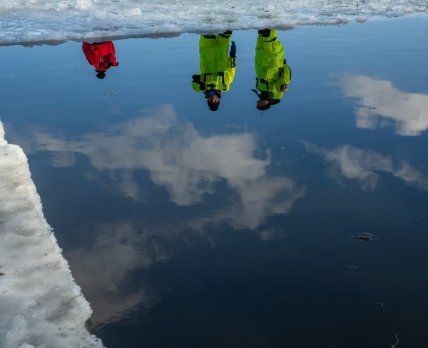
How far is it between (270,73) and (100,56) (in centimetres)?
302

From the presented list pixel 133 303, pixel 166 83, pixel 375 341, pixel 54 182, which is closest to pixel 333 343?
pixel 375 341

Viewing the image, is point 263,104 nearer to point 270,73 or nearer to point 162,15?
point 270,73

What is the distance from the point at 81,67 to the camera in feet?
32.2

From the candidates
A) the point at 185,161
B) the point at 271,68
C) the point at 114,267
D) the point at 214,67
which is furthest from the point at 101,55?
the point at 114,267

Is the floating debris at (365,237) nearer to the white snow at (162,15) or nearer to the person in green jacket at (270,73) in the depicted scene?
the person in green jacket at (270,73)

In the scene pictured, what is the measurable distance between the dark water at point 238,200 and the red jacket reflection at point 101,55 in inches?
19.4

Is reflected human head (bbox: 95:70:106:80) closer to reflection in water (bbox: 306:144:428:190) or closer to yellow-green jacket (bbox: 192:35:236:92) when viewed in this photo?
yellow-green jacket (bbox: 192:35:236:92)

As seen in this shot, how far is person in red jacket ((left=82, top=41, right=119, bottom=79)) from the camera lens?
31.3 ft

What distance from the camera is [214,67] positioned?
894 cm

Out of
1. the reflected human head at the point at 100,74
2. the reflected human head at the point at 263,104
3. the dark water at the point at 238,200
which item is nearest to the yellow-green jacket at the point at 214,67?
the dark water at the point at 238,200

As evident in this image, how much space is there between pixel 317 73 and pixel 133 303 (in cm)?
573

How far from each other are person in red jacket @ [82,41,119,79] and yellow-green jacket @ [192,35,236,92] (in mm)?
1541

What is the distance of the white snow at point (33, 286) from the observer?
12.1ft

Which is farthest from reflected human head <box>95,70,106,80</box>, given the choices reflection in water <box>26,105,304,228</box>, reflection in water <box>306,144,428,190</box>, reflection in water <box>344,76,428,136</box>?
reflection in water <box>306,144,428,190</box>
